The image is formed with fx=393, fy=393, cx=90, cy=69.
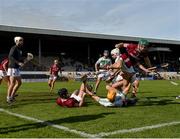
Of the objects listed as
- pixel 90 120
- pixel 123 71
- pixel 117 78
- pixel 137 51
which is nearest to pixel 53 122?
pixel 90 120

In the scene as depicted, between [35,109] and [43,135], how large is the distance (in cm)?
365

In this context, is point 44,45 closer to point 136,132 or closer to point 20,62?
point 20,62

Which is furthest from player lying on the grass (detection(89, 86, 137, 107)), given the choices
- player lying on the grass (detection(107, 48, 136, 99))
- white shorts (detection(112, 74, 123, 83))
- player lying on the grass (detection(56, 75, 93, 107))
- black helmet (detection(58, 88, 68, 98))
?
white shorts (detection(112, 74, 123, 83))

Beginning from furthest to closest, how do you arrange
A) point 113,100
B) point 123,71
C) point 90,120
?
point 123,71
point 113,100
point 90,120

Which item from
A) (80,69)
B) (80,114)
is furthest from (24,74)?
(80,114)

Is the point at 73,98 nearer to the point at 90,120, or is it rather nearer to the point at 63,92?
the point at 63,92

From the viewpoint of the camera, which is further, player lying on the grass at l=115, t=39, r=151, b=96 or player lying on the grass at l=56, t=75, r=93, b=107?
player lying on the grass at l=115, t=39, r=151, b=96

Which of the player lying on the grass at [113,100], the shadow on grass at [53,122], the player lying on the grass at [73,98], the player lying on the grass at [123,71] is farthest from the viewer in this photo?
the player lying on the grass at [123,71]

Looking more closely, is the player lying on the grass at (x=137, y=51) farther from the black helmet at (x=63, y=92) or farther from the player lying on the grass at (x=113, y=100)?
the black helmet at (x=63, y=92)

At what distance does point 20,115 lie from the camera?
9.37 m

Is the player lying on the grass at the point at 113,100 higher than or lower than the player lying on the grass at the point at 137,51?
lower

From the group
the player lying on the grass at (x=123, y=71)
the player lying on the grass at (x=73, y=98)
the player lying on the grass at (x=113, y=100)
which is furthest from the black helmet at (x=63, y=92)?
the player lying on the grass at (x=123, y=71)

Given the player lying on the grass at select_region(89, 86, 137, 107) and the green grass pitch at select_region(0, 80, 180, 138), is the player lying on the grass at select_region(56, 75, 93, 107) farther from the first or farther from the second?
the player lying on the grass at select_region(89, 86, 137, 107)

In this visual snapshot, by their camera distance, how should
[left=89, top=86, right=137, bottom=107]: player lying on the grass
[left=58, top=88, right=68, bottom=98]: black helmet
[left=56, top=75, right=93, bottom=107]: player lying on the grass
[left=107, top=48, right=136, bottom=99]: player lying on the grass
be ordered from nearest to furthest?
1. [left=89, top=86, right=137, bottom=107]: player lying on the grass
2. [left=56, top=75, right=93, bottom=107]: player lying on the grass
3. [left=58, top=88, right=68, bottom=98]: black helmet
4. [left=107, top=48, right=136, bottom=99]: player lying on the grass
